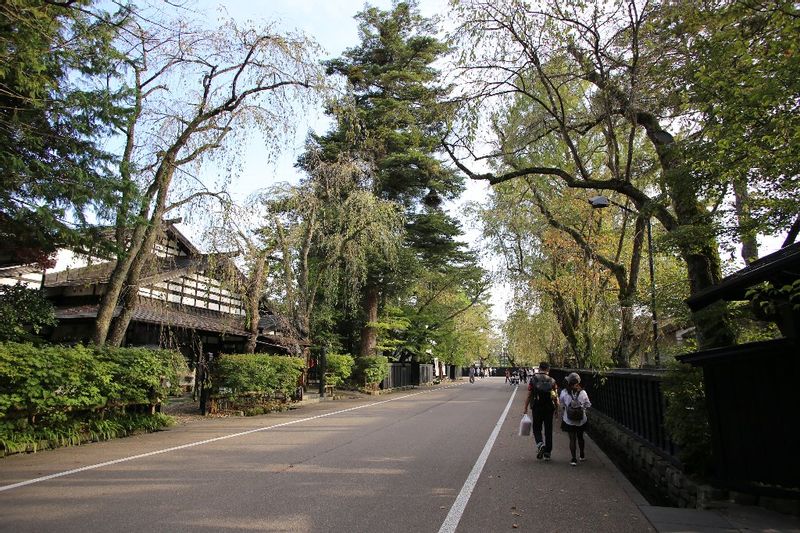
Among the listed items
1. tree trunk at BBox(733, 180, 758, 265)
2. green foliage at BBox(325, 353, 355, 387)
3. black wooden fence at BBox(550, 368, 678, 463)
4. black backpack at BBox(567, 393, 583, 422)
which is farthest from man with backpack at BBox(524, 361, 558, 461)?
green foliage at BBox(325, 353, 355, 387)

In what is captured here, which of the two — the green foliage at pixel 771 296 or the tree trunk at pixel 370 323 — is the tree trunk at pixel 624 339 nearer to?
the green foliage at pixel 771 296

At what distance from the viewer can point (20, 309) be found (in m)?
13.7

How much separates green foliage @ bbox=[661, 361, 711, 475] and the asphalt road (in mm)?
965

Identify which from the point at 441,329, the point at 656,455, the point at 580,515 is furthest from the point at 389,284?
the point at 580,515

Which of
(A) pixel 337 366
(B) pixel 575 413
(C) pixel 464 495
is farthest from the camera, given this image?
(A) pixel 337 366

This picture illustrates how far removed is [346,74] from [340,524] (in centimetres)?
1387

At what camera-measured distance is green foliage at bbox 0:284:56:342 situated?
12656 mm

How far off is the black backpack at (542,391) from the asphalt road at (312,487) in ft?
3.41

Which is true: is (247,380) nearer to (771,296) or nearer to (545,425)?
(545,425)

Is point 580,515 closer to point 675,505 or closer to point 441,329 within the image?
point 675,505

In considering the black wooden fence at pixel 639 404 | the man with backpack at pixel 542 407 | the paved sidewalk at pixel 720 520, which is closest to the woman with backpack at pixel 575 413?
the man with backpack at pixel 542 407

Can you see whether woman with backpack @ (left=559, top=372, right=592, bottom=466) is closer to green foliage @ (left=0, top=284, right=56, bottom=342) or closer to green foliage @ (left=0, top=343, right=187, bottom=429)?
green foliage @ (left=0, top=343, right=187, bottom=429)

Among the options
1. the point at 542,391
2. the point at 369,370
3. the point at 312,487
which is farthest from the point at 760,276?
the point at 369,370

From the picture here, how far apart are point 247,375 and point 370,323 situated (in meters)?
15.0
